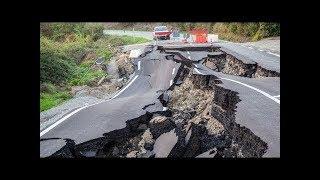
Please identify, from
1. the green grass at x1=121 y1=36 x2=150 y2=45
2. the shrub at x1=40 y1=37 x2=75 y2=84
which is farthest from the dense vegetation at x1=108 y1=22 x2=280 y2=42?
the shrub at x1=40 y1=37 x2=75 y2=84

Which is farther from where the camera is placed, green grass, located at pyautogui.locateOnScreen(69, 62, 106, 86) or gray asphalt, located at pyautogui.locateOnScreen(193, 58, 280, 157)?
green grass, located at pyautogui.locateOnScreen(69, 62, 106, 86)

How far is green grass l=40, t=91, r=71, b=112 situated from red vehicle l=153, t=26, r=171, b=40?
117cm

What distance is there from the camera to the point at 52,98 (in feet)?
14.1

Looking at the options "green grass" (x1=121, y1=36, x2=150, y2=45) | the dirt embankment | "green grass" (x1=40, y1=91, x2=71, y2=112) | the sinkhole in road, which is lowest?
the sinkhole in road

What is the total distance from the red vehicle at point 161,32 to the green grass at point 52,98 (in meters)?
1.17

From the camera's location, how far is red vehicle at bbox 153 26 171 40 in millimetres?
4225

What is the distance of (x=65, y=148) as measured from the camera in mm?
4016

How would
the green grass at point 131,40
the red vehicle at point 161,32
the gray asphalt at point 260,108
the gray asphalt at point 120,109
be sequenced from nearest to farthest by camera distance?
1. the gray asphalt at point 260,108
2. the gray asphalt at point 120,109
3. the red vehicle at point 161,32
4. the green grass at point 131,40

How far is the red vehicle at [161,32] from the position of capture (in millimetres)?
4225

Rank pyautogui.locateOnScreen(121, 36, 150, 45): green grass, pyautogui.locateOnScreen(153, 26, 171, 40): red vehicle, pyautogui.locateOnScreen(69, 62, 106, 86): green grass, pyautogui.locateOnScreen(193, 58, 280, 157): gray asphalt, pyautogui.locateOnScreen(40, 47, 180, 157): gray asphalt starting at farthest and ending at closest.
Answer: pyautogui.locateOnScreen(121, 36, 150, 45): green grass < pyautogui.locateOnScreen(69, 62, 106, 86): green grass < pyautogui.locateOnScreen(153, 26, 171, 40): red vehicle < pyautogui.locateOnScreen(40, 47, 180, 157): gray asphalt < pyautogui.locateOnScreen(193, 58, 280, 157): gray asphalt

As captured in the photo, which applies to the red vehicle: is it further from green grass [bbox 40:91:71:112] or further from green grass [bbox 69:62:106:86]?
green grass [bbox 40:91:71:112]

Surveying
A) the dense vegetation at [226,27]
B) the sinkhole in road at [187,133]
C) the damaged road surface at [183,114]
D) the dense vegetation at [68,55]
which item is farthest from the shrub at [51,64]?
the sinkhole in road at [187,133]

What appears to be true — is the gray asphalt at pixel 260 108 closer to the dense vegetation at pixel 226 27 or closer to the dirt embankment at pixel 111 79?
the dense vegetation at pixel 226 27
